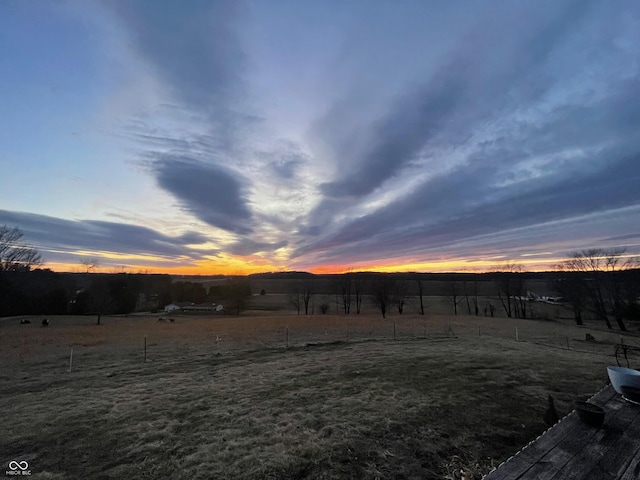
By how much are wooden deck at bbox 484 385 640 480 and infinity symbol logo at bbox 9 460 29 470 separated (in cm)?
909

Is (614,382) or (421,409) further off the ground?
(614,382)

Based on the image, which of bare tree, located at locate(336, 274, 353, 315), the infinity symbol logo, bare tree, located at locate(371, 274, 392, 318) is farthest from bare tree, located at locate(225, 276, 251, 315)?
the infinity symbol logo

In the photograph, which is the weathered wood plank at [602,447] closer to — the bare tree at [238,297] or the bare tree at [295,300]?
the bare tree at [238,297]

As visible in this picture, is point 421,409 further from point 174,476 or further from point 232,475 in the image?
point 174,476

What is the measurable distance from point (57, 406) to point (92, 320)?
5179 centimetres

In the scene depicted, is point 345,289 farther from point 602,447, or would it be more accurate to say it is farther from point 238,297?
point 602,447

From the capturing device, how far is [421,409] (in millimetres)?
9039

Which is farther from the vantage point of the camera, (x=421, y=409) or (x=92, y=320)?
(x=92, y=320)

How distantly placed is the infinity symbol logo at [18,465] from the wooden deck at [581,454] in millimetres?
9087

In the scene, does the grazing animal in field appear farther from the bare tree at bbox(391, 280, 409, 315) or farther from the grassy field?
the bare tree at bbox(391, 280, 409, 315)

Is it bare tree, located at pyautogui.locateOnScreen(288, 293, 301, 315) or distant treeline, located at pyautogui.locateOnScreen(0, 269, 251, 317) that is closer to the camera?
distant treeline, located at pyautogui.locateOnScreen(0, 269, 251, 317)

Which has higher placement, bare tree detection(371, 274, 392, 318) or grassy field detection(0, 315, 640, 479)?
bare tree detection(371, 274, 392, 318)

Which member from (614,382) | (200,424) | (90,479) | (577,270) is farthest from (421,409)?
(577,270)

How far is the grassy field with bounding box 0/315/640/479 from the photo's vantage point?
622cm
